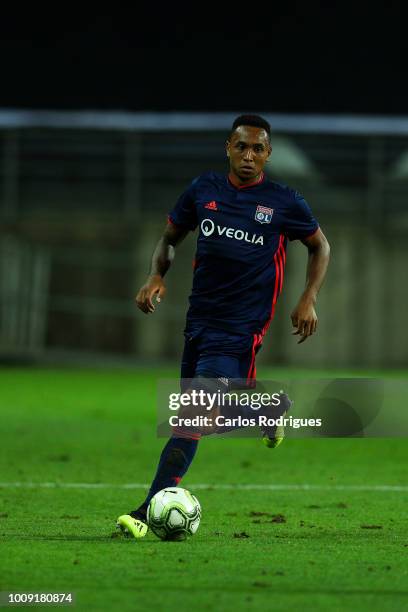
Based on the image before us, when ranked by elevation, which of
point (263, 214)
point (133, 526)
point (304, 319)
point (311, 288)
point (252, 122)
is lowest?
point (133, 526)

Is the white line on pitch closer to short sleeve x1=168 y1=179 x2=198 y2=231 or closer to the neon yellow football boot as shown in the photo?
the neon yellow football boot

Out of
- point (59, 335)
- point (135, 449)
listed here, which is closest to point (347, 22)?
point (59, 335)

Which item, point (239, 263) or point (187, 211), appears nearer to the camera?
point (239, 263)

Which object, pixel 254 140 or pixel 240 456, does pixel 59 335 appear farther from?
pixel 254 140

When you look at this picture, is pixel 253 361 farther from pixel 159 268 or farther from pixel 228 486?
pixel 228 486

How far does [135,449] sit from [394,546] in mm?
5507

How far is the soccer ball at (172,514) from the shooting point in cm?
623

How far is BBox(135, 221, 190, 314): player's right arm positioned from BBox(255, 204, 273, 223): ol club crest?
448mm

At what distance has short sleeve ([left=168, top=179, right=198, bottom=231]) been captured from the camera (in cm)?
690

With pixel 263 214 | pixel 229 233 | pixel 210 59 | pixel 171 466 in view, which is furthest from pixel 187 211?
pixel 210 59

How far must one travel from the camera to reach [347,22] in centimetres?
2741

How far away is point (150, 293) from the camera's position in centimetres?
664

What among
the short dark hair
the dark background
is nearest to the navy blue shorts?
the short dark hair

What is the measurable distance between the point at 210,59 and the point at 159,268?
72.9 ft
